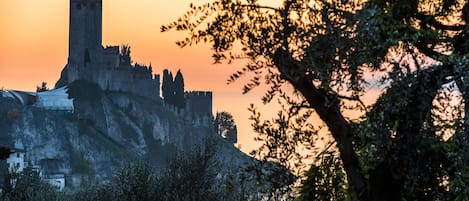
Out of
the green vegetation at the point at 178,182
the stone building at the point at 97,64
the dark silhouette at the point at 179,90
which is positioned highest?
the stone building at the point at 97,64

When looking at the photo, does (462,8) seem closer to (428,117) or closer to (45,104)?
(428,117)

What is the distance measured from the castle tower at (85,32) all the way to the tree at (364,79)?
487 feet

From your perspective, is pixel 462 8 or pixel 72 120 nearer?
pixel 462 8

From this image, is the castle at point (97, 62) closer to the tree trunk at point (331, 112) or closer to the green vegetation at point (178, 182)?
the green vegetation at point (178, 182)

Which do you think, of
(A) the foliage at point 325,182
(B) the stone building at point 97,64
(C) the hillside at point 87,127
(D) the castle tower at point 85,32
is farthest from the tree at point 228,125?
(A) the foliage at point 325,182

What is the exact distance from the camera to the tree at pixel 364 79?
28.9 feet

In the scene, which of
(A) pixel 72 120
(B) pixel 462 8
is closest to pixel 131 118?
(A) pixel 72 120

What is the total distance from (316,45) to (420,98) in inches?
34.8

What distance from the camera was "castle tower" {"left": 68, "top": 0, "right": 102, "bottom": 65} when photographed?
520 ft

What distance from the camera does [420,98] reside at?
891 cm

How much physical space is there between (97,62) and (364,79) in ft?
488

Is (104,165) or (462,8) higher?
(104,165)

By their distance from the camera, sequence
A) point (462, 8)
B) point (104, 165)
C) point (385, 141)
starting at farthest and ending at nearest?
point (104, 165) < point (462, 8) < point (385, 141)

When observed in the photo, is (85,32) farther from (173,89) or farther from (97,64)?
(173,89)
